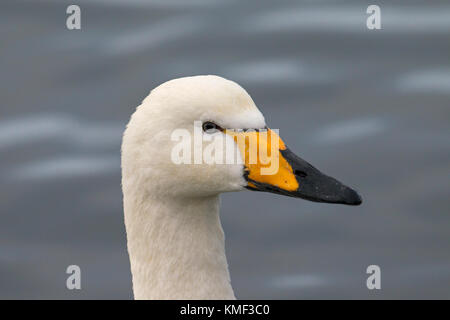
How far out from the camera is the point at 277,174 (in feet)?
15.2

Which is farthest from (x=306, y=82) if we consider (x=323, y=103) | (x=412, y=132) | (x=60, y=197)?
(x=60, y=197)

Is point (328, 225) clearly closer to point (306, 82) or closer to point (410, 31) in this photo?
point (306, 82)

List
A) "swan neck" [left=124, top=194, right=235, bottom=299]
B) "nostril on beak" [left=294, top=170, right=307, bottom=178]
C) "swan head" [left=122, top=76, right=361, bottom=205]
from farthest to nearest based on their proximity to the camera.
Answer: "swan neck" [left=124, top=194, right=235, bottom=299]
"nostril on beak" [left=294, top=170, right=307, bottom=178]
"swan head" [left=122, top=76, right=361, bottom=205]

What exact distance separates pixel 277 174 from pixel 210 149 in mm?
318

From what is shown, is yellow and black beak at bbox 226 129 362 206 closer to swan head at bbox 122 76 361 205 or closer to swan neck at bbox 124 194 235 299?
swan head at bbox 122 76 361 205

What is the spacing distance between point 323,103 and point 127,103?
159cm

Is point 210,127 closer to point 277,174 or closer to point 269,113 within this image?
point 277,174

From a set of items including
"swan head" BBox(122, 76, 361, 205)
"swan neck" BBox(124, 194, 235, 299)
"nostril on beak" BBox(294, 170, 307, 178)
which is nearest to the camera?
"swan head" BBox(122, 76, 361, 205)

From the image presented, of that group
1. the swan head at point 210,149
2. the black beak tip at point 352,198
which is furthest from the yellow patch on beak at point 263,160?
the black beak tip at point 352,198

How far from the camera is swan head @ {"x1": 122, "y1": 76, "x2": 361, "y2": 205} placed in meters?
4.55

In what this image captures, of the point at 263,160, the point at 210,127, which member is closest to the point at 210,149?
the point at 210,127

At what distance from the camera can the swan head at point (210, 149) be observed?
4.55 m

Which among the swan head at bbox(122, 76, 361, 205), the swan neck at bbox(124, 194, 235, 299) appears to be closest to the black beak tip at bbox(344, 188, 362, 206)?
the swan head at bbox(122, 76, 361, 205)

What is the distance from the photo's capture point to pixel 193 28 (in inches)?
366
